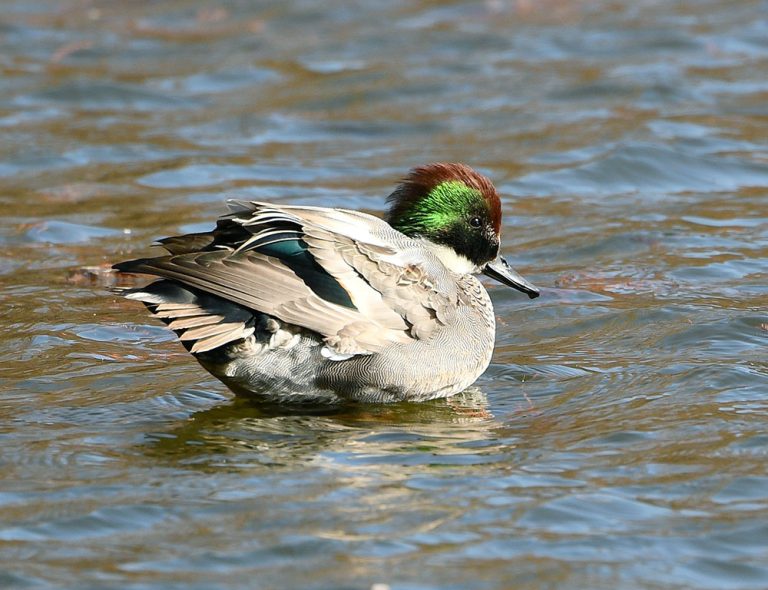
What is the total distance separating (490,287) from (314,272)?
2796mm

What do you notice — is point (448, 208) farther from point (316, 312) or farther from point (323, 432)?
point (323, 432)

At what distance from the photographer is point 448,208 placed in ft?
24.0

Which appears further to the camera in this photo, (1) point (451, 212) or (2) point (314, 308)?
(1) point (451, 212)

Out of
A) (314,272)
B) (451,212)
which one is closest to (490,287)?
(451,212)

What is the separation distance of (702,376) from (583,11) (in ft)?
31.7

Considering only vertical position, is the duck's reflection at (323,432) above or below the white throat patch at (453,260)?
below

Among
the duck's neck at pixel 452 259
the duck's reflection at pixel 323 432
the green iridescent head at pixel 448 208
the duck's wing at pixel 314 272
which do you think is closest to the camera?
the duck's reflection at pixel 323 432

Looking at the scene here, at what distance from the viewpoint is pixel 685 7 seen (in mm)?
16031

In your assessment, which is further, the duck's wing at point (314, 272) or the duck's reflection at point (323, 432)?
the duck's wing at point (314, 272)

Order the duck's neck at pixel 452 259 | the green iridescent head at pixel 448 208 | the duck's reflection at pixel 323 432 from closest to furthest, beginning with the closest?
the duck's reflection at pixel 323 432 < the green iridescent head at pixel 448 208 < the duck's neck at pixel 452 259

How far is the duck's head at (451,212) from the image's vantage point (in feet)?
23.9

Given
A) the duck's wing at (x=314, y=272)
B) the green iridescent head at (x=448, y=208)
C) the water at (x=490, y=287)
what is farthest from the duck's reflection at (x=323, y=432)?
the green iridescent head at (x=448, y=208)

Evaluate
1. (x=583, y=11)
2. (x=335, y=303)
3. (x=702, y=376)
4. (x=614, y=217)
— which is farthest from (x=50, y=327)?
(x=583, y=11)

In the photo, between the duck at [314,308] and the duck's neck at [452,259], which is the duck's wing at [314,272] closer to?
the duck at [314,308]
